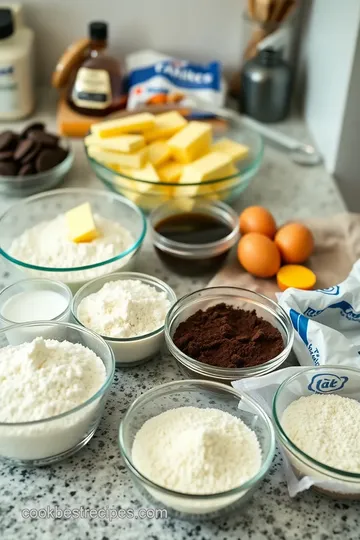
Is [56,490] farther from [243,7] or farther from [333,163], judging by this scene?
[243,7]

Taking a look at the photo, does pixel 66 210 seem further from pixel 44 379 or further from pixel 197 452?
pixel 197 452

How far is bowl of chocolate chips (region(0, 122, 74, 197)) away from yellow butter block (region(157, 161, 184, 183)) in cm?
22

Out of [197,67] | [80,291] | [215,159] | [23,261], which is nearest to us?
[80,291]

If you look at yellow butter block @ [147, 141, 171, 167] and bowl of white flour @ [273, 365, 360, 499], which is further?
yellow butter block @ [147, 141, 171, 167]

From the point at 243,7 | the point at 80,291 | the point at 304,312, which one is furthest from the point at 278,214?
the point at 243,7

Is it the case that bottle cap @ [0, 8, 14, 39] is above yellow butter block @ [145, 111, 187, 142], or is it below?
above

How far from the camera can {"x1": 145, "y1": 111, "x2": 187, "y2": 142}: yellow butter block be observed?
144 cm

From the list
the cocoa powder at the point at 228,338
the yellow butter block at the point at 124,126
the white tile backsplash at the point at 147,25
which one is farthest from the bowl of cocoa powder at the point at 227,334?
the white tile backsplash at the point at 147,25

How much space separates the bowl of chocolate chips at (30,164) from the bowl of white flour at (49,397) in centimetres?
55

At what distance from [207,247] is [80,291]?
0.25 m

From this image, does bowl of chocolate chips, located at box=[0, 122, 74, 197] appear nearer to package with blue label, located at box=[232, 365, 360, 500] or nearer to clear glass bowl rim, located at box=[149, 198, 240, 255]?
clear glass bowl rim, located at box=[149, 198, 240, 255]

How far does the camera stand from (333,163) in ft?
5.12

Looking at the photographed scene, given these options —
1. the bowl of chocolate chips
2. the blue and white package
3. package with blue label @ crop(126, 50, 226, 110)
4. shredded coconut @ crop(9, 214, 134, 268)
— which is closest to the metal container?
package with blue label @ crop(126, 50, 226, 110)

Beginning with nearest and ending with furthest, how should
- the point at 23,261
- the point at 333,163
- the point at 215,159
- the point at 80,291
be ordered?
the point at 80,291, the point at 23,261, the point at 215,159, the point at 333,163
